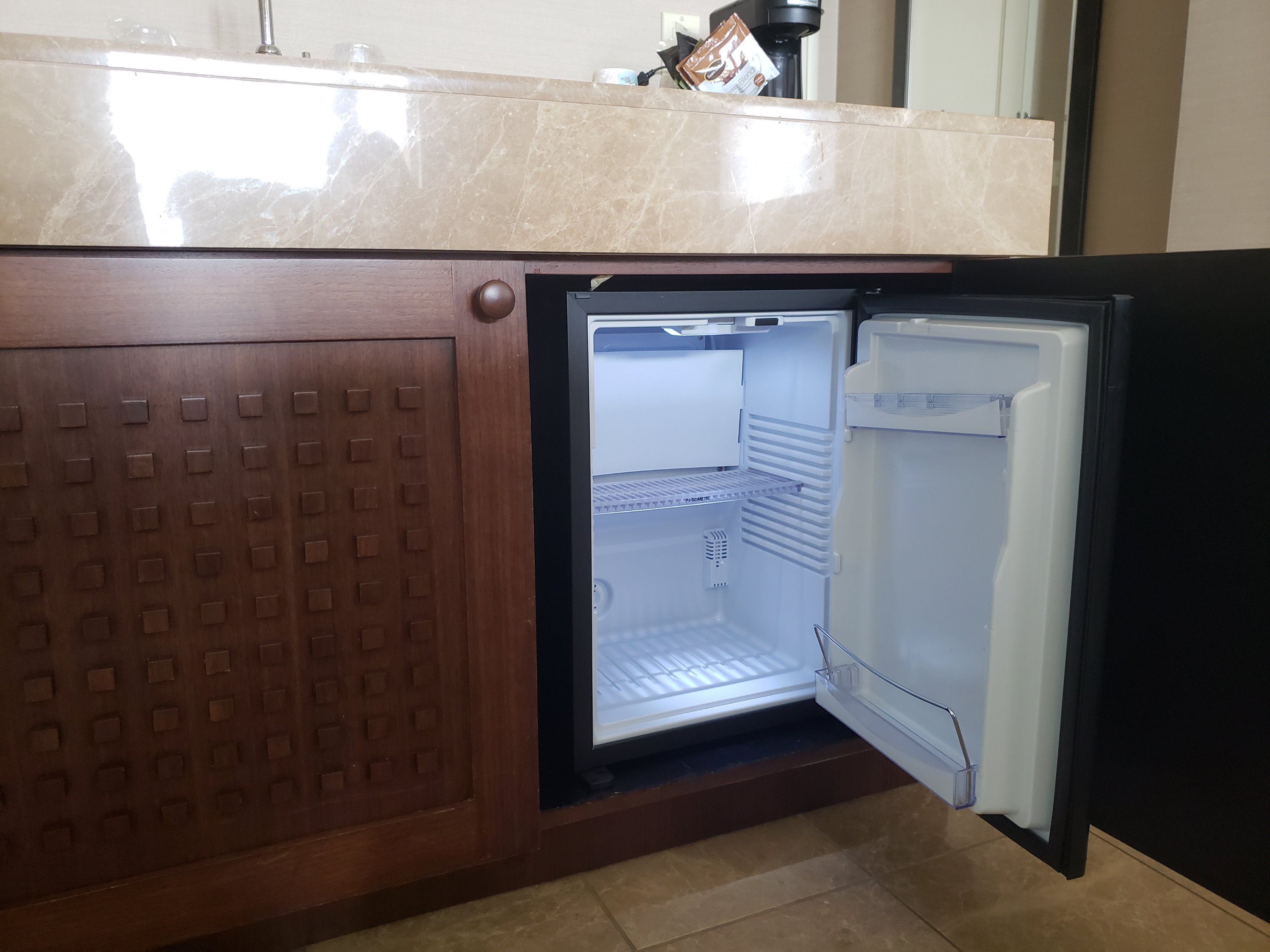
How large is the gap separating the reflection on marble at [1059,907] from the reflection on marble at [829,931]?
3cm

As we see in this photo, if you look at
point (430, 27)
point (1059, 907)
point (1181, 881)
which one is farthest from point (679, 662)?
point (430, 27)

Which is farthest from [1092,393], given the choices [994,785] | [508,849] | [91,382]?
[91,382]

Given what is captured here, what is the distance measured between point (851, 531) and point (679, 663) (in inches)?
17.6

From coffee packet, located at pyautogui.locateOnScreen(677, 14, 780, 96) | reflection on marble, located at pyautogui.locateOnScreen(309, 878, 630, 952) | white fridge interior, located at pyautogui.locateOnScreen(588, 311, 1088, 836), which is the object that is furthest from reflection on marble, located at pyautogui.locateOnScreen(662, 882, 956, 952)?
coffee packet, located at pyautogui.locateOnScreen(677, 14, 780, 96)

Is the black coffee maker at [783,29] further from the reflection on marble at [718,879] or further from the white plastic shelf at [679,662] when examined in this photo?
the reflection on marble at [718,879]

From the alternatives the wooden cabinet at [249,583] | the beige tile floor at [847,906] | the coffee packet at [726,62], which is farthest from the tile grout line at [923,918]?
the coffee packet at [726,62]

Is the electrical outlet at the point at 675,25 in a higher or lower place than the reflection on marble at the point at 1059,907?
higher

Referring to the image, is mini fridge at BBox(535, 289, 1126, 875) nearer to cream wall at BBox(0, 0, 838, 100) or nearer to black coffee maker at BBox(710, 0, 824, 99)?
black coffee maker at BBox(710, 0, 824, 99)

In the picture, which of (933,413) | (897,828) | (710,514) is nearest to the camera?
(933,413)

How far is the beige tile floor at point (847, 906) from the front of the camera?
Result: 116 cm

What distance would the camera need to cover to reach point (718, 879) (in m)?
1.29

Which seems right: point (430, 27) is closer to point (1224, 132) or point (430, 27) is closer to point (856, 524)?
point (856, 524)

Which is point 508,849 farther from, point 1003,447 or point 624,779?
point 1003,447

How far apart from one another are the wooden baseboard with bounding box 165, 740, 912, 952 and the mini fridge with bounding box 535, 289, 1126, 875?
84 millimetres
